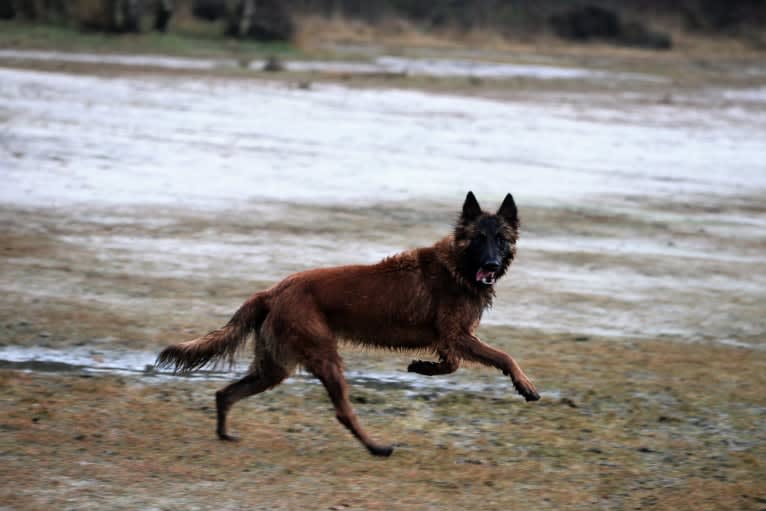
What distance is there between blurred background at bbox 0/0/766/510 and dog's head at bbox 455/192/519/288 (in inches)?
38.9

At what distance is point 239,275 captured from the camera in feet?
36.9

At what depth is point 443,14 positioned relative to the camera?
166 ft

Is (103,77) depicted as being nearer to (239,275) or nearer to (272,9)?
(272,9)

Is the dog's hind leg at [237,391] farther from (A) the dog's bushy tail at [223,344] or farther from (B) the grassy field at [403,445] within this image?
(A) the dog's bushy tail at [223,344]

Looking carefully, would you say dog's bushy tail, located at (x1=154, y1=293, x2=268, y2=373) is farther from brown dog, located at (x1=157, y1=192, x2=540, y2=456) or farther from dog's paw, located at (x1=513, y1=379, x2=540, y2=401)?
dog's paw, located at (x1=513, y1=379, x2=540, y2=401)

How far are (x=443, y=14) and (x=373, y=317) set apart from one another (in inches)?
1774

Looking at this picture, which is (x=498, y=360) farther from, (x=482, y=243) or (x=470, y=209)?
(x=470, y=209)

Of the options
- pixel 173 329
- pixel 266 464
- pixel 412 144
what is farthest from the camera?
pixel 412 144

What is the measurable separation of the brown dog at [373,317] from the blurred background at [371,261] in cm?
47

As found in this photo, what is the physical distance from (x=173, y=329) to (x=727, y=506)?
4.50 metres

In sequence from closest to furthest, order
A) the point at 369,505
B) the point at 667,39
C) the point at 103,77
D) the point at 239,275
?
the point at 369,505 → the point at 239,275 → the point at 103,77 → the point at 667,39

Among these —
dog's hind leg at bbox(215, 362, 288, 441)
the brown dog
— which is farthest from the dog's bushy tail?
dog's hind leg at bbox(215, 362, 288, 441)

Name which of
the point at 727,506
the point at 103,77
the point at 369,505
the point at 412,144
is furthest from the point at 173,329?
the point at 103,77

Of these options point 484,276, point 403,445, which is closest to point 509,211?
point 484,276
